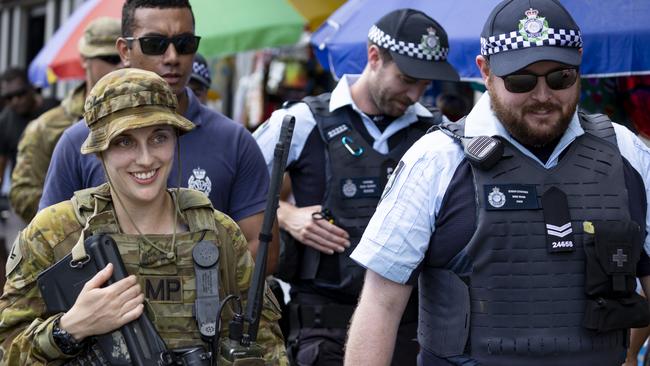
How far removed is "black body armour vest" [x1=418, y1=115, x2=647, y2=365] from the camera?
346 cm

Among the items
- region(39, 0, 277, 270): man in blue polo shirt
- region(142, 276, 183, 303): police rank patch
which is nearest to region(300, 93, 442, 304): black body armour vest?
region(39, 0, 277, 270): man in blue polo shirt

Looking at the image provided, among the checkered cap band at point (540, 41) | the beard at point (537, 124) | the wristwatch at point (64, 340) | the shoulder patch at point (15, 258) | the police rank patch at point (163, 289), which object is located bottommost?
the wristwatch at point (64, 340)

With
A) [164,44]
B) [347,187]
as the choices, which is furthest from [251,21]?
[164,44]

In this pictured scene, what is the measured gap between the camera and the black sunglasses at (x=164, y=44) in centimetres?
457

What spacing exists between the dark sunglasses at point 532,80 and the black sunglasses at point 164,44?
60.3 inches

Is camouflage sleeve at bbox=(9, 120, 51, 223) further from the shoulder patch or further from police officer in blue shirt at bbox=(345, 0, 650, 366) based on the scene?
police officer in blue shirt at bbox=(345, 0, 650, 366)

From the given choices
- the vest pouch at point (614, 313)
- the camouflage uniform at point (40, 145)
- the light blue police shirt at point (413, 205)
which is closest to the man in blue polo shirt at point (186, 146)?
the light blue police shirt at point (413, 205)

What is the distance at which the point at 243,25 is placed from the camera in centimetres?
859

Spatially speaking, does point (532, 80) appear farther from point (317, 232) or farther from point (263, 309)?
point (317, 232)

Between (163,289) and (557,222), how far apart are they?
1.18 metres

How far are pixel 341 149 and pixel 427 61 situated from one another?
0.55 meters

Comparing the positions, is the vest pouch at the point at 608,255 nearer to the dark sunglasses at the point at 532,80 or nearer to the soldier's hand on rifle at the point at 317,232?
the dark sunglasses at the point at 532,80

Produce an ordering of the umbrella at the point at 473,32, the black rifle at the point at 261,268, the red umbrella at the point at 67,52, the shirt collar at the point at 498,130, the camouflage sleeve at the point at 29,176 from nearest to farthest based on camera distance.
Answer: the black rifle at the point at 261,268
the shirt collar at the point at 498,130
the umbrella at the point at 473,32
the camouflage sleeve at the point at 29,176
the red umbrella at the point at 67,52

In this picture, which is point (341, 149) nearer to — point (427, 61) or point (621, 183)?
point (427, 61)
